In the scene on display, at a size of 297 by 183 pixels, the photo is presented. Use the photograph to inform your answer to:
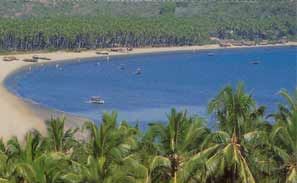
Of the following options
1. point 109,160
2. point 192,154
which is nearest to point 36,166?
point 109,160

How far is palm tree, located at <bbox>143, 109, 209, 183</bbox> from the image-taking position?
26.9m

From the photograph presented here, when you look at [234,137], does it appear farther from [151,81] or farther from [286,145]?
[151,81]

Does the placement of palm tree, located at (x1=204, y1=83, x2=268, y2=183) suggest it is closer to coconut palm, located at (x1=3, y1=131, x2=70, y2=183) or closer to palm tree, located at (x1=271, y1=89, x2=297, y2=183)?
palm tree, located at (x1=271, y1=89, x2=297, y2=183)

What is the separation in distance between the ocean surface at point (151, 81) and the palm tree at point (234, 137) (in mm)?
54844

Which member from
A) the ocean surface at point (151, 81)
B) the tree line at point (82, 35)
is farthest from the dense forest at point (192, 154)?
the tree line at point (82, 35)

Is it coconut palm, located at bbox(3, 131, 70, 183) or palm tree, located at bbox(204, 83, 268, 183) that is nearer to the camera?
palm tree, located at bbox(204, 83, 268, 183)

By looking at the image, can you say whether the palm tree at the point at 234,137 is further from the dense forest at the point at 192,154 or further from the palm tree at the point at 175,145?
the palm tree at the point at 175,145

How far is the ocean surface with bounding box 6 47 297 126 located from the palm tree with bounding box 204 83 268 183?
180 feet

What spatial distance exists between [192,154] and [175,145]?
44.4 inches

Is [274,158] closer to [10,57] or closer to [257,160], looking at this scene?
[257,160]

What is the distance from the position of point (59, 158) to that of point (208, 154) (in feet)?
23.1

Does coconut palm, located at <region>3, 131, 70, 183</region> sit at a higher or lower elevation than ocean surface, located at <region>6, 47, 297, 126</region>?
higher

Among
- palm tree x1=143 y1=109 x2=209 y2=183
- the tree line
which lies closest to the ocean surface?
the tree line

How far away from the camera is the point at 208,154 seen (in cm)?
2448
